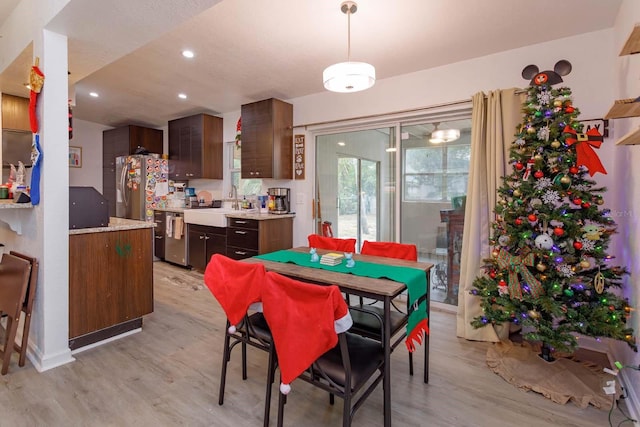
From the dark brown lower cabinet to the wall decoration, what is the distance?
2161mm

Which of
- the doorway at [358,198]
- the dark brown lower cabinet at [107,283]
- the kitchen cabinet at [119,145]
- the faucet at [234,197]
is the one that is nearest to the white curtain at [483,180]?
the doorway at [358,198]

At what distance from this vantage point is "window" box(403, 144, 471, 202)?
3.42 metres

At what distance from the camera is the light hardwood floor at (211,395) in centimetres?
181

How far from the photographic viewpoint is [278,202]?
4648 mm

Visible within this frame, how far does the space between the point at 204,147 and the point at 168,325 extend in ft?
10.2

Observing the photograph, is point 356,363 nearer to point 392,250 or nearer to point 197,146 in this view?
point 392,250

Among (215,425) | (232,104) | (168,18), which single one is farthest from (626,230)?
Result: (232,104)

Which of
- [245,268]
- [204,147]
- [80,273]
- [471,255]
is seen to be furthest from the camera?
[204,147]

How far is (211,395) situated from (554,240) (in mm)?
2521

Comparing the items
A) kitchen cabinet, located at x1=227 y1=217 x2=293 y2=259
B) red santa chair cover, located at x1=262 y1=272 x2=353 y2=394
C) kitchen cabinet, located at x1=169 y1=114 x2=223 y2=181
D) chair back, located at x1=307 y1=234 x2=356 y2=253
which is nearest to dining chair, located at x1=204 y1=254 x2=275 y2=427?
red santa chair cover, located at x1=262 y1=272 x2=353 y2=394

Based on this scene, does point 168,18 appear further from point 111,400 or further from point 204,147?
point 204,147

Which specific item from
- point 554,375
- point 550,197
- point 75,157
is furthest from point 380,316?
point 75,157

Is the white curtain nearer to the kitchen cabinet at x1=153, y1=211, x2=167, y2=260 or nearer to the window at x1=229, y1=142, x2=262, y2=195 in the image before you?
the window at x1=229, y1=142, x2=262, y2=195

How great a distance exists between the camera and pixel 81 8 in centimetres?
199
